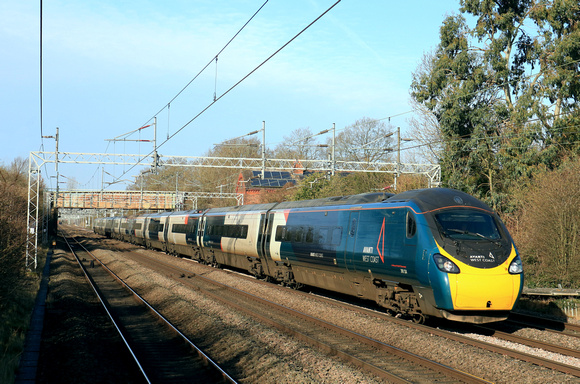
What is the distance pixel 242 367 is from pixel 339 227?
653cm

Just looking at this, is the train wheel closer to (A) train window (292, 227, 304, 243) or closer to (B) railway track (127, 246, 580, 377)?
(B) railway track (127, 246, 580, 377)

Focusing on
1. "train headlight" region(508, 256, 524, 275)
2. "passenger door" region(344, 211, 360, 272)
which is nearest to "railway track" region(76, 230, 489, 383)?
"passenger door" region(344, 211, 360, 272)

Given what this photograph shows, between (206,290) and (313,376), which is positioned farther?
(206,290)

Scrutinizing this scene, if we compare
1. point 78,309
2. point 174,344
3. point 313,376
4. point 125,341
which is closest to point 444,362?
point 313,376

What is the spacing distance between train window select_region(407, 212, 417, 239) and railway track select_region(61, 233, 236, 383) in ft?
16.6

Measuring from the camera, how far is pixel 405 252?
Answer: 12.0 meters

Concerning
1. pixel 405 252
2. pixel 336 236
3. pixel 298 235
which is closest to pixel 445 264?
pixel 405 252

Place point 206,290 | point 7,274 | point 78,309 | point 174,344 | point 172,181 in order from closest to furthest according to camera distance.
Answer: point 174,344 → point 7,274 → point 78,309 → point 206,290 → point 172,181

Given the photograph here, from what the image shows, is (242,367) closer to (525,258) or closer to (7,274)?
(7,274)

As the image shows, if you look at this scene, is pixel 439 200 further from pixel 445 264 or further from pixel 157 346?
pixel 157 346

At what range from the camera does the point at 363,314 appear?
13.5 metres

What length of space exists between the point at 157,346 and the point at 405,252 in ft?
19.0

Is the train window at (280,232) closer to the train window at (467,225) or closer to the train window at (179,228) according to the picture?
the train window at (467,225)

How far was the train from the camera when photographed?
10867mm
